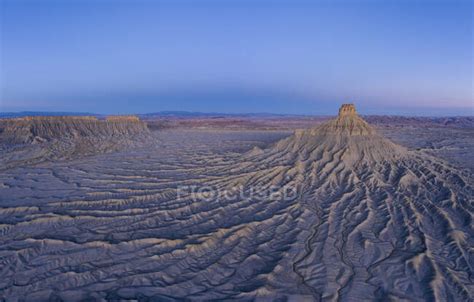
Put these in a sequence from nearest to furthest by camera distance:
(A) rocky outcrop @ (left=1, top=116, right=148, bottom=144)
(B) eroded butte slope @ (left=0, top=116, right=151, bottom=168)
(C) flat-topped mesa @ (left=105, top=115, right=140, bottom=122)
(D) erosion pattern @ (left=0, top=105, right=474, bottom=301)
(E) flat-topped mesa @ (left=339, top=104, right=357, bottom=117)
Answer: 1. (D) erosion pattern @ (left=0, top=105, right=474, bottom=301)
2. (E) flat-topped mesa @ (left=339, top=104, right=357, bottom=117)
3. (B) eroded butte slope @ (left=0, top=116, right=151, bottom=168)
4. (A) rocky outcrop @ (left=1, top=116, right=148, bottom=144)
5. (C) flat-topped mesa @ (left=105, top=115, right=140, bottom=122)

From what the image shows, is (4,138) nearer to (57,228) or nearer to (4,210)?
(4,210)

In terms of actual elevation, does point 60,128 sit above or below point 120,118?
below

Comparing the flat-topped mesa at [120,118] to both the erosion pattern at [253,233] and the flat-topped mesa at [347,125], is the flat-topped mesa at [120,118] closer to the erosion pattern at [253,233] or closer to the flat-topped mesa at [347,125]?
the erosion pattern at [253,233]

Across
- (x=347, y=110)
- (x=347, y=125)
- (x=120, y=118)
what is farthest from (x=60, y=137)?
(x=347, y=125)

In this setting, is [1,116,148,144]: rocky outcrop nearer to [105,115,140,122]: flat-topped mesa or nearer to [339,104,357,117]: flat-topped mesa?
[105,115,140,122]: flat-topped mesa

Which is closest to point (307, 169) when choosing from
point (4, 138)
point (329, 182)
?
point (329, 182)

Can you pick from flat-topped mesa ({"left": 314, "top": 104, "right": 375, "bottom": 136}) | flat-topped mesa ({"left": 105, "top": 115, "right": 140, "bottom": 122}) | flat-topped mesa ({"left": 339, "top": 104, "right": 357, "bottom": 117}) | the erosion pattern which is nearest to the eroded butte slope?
flat-topped mesa ({"left": 105, "top": 115, "right": 140, "bottom": 122})

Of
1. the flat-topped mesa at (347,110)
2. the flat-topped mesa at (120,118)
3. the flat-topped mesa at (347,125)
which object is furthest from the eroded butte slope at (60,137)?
the flat-topped mesa at (347,110)

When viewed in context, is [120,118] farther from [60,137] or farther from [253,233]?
[253,233]
